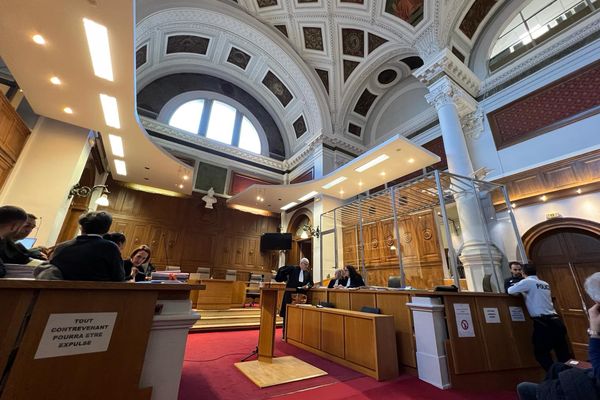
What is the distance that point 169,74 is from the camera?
1003cm

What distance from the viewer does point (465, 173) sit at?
18.1 ft

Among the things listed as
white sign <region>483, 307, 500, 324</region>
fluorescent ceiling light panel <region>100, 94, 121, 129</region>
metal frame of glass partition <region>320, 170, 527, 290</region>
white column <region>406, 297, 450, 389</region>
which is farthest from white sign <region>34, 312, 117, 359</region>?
fluorescent ceiling light panel <region>100, 94, 121, 129</region>

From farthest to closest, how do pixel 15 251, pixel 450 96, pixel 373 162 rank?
pixel 373 162 < pixel 450 96 < pixel 15 251

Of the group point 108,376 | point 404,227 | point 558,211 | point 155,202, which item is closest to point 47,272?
point 108,376

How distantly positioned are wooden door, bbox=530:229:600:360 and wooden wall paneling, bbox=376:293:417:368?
11.2 ft

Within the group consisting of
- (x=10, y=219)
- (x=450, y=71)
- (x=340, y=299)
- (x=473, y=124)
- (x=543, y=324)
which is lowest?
(x=543, y=324)

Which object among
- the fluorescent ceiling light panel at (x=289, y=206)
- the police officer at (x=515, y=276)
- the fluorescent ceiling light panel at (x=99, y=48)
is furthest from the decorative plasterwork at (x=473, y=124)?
the fluorescent ceiling light panel at (x=99, y=48)

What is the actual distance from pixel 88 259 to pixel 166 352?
2.40ft

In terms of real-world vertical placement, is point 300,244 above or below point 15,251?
above

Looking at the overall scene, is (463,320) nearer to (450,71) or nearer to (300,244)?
(450,71)

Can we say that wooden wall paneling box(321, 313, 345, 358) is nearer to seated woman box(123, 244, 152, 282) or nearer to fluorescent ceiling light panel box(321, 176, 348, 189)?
seated woman box(123, 244, 152, 282)

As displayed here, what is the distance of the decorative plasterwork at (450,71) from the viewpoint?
6.41 m

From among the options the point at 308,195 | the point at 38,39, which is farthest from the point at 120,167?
the point at 308,195

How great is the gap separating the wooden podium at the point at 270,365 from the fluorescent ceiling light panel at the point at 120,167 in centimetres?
660
